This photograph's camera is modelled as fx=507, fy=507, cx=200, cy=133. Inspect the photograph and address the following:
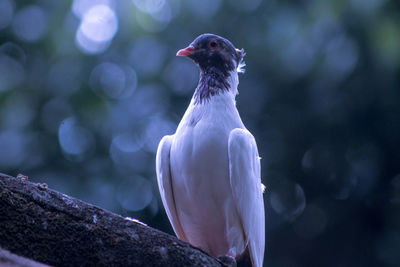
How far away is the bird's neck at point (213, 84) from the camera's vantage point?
15.4 ft

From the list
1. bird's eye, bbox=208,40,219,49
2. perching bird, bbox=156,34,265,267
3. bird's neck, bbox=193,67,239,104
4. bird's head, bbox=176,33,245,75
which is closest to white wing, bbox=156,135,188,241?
perching bird, bbox=156,34,265,267

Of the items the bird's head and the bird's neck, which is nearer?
the bird's neck

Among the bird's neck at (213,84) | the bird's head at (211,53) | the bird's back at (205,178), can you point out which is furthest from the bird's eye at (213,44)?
the bird's back at (205,178)

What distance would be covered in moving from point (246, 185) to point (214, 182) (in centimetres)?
26

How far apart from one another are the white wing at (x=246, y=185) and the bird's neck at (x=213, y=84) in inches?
25.1

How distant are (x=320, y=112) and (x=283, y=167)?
101 centimetres

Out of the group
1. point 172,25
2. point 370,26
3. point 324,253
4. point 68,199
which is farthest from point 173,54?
point 68,199

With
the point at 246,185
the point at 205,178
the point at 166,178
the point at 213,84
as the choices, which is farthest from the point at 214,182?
the point at 213,84

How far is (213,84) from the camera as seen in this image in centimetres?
481

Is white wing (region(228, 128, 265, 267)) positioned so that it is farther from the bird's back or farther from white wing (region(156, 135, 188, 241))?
white wing (region(156, 135, 188, 241))

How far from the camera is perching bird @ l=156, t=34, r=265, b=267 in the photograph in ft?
13.3

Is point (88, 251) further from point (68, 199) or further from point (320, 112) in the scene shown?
point (320, 112)

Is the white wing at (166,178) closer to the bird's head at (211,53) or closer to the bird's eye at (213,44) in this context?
the bird's head at (211,53)

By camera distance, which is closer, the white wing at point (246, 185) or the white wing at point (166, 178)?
the white wing at point (246, 185)
